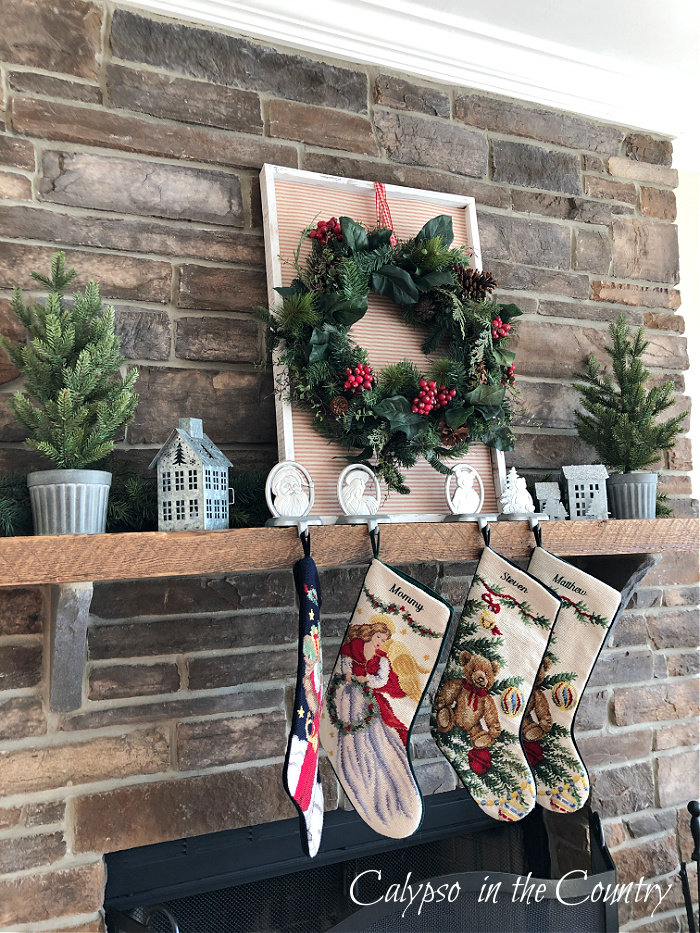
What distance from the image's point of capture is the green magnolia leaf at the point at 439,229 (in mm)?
1427

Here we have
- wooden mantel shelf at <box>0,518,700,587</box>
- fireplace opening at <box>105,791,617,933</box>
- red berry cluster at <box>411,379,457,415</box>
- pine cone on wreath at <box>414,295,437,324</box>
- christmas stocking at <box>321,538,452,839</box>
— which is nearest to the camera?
wooden mantel shelf at <box>0,518,700,587</box>

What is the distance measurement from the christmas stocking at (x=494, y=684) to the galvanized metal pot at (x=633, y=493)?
0.39m

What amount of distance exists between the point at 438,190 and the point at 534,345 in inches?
16.3

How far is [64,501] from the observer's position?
102 cm

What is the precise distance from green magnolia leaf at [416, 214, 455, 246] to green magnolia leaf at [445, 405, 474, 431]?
352 millimetres

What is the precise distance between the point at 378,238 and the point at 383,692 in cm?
85

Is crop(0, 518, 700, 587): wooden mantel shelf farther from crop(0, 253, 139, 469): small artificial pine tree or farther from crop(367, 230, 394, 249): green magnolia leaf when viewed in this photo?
crop(367, 230, 394, 249): green magnolia leaf

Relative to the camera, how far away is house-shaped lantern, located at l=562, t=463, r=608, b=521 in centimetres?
147

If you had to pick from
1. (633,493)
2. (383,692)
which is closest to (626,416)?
→ (633,493)

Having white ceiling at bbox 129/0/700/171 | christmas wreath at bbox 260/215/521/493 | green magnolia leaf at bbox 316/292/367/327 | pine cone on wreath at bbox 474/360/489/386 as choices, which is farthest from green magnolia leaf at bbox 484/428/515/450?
white ceiling at bbox 129/0/700/171

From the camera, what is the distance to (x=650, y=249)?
1824 millimetres

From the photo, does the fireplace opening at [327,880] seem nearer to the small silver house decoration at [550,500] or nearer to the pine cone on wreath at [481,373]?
the small silver house decoration at [550,500]

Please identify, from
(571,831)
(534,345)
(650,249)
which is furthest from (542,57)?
(571,831)

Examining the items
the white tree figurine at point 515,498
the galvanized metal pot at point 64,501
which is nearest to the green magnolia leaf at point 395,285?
the white tree figurine at point 515,498
